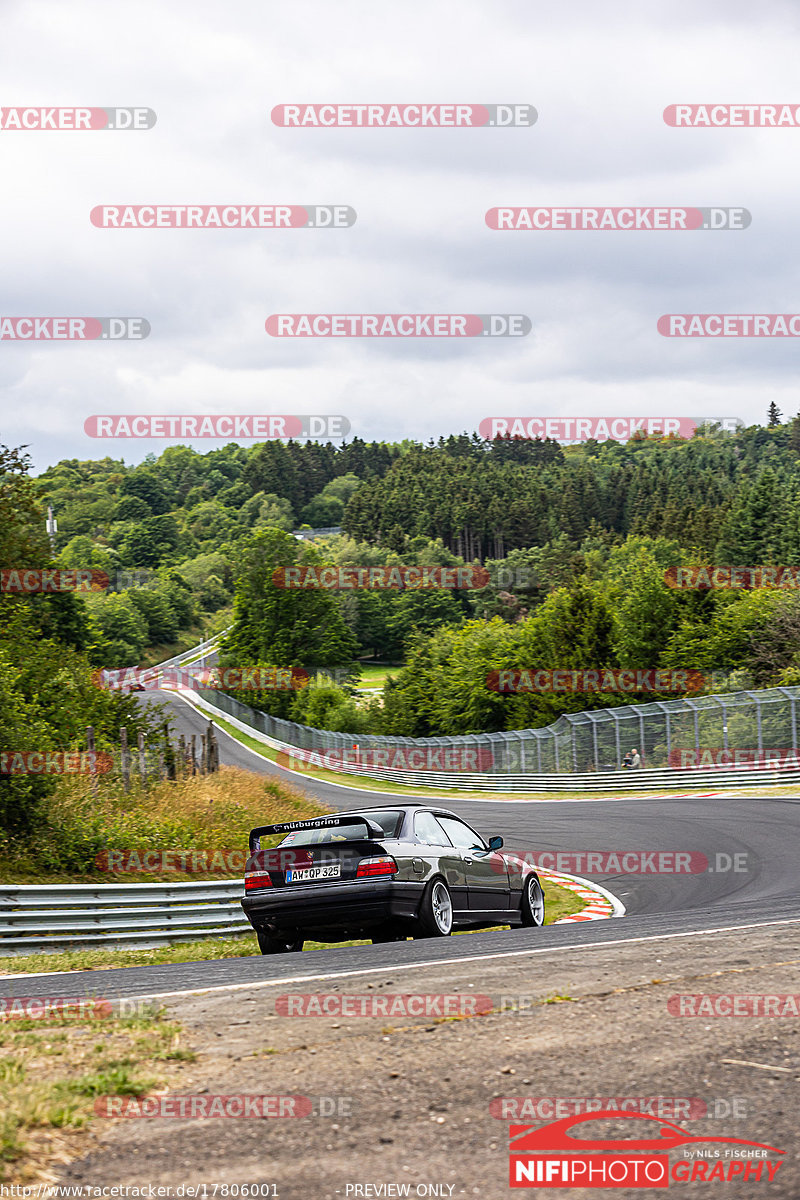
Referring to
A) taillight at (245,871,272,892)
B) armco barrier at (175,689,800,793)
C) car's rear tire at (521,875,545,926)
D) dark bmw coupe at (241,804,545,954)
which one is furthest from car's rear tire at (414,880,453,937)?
armco barrier at (175,689,800,793)

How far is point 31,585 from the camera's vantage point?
30.4 m

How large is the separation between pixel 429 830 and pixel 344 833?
105cm

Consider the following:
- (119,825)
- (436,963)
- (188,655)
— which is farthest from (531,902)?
(188,655)

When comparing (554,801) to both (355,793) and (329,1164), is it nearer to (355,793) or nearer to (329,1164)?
(355,793)

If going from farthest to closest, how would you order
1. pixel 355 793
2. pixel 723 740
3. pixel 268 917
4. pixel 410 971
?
1. pixel 355 793
2. pixel 723 740
3. pixel 268 917
4. pixel 410 971

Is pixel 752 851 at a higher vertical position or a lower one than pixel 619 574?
lower

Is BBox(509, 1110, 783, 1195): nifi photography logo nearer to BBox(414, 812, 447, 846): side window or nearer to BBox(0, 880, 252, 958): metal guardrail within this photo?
BBox(414, 812, 447, 846): side window

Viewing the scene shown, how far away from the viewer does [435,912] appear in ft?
33.9

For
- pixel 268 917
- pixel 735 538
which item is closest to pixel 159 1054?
pixel 268 917

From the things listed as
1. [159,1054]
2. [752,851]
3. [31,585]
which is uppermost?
[31,585]

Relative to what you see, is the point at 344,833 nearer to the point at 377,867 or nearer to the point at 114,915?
the point at 377,867

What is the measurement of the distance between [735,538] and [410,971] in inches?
3566

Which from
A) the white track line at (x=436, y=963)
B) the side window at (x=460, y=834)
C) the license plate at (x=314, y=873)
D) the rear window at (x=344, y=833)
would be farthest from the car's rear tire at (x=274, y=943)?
the side window at (x=460, y=834)

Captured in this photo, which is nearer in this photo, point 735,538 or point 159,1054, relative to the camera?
point 159,1054
